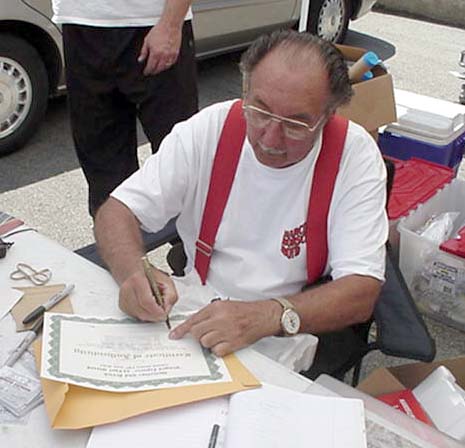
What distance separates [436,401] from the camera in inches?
73.5

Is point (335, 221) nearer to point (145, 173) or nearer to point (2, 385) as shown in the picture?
point (145, 173)

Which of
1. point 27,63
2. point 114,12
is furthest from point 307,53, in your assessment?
point 27,63

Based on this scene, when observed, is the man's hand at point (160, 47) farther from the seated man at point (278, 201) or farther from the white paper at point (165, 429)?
the white paper at point (165, 429)

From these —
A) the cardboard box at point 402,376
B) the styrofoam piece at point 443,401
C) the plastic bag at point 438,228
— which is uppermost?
the styrofoam piece at point 443,401

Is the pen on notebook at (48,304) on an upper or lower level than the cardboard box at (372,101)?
upper

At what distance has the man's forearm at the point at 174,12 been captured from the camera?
230 cm

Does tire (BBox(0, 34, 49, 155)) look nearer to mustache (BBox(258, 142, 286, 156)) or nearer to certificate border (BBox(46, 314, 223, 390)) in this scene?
mustache (BBox(258, 142, 286, 156))

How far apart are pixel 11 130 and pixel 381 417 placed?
308 cm

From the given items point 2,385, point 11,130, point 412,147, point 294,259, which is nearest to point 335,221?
point 294,259

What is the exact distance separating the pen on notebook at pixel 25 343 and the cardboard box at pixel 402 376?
3.00 feet

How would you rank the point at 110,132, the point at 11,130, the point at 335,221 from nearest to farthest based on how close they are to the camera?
the point at 335,221 < the point at 110,132 < the point at 11,130

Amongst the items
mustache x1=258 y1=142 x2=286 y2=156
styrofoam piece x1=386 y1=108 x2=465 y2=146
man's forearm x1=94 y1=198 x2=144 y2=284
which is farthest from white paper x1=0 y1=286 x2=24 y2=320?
styrofoam piece x1=386 y1=108 x2=465 y2=146

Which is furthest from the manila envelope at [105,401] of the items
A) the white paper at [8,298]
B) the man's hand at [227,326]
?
the white paper at [8,298]

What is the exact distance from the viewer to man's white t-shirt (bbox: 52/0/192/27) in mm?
2338
